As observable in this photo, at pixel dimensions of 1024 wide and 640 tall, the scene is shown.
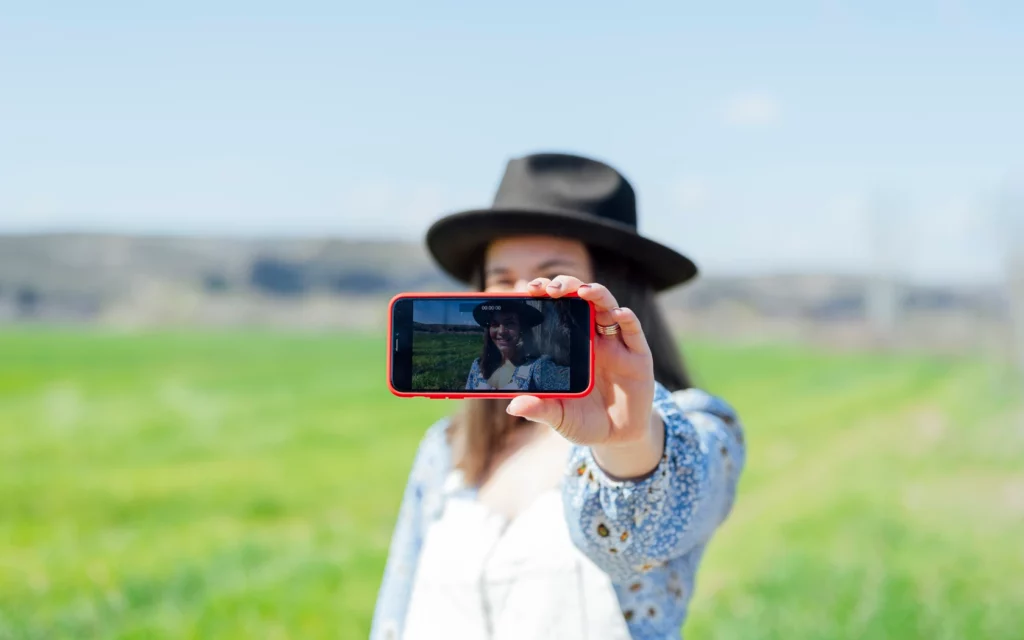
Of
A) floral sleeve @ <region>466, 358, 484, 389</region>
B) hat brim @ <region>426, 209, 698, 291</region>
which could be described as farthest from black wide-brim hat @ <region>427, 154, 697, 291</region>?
floral sleeve @ <region>466, 358, 484, 389</region>

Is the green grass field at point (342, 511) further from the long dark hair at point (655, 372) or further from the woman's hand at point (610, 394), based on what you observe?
the woman's hand at point (610, 394)

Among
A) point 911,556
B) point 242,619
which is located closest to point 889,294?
point 911,556

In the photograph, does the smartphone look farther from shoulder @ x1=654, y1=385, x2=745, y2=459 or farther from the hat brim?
the hat brim

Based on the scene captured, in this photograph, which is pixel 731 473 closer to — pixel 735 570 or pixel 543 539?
pixel 543 539

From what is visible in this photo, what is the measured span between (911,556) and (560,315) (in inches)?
305

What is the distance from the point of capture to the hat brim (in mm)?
2717

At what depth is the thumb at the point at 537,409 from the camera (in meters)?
1.96

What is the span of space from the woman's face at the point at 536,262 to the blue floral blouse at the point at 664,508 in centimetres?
47

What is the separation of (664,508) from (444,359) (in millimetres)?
656

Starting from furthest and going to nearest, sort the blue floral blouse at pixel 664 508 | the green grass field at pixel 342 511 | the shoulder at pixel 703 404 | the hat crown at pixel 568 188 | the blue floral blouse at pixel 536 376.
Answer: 1. the green grass field at pixel 342 511
2. the hat crown at pixel 568 188
3. the shoulder at pixel 703 404
4. the blue floral blouse at pixel 664 508
5. the blue floral blouse at pixel 536 376

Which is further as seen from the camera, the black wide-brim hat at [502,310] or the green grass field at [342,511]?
the green grass field at [342,511]

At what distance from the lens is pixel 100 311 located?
5812cm

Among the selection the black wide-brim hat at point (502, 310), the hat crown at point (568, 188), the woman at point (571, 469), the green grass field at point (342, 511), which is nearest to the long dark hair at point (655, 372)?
the woman at point (571, 469)

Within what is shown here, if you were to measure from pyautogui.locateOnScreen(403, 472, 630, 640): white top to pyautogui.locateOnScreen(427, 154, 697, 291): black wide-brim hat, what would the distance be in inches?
29.4
